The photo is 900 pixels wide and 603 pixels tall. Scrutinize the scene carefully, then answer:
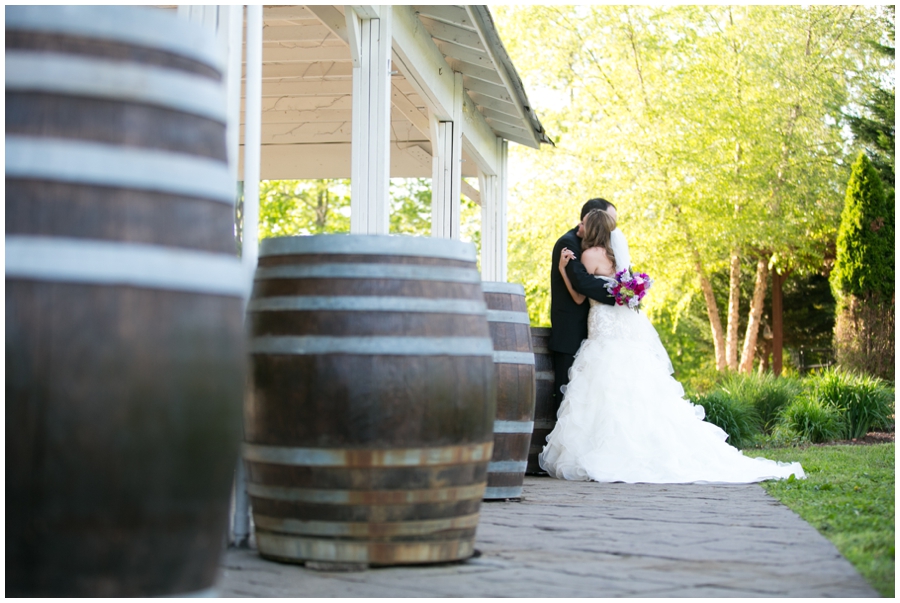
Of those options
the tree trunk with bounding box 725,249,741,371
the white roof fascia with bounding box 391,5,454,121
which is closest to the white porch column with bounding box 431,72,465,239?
the white roof fascia with bounding box 391,5,454,121

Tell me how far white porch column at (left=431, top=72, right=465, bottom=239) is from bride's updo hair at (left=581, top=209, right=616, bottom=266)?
6.41 ft

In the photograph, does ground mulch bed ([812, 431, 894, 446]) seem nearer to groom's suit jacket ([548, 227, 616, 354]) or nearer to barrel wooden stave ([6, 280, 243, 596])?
groom's suit jacket ([548, 227, 616, 354])

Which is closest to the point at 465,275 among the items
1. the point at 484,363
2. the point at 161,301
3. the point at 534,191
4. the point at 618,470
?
the point at 484,363

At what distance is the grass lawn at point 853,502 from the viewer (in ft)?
9.46

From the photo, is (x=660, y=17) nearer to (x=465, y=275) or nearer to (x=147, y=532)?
(x=465, y=275)

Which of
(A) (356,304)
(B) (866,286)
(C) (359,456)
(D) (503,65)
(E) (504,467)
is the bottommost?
(E) (504,467)

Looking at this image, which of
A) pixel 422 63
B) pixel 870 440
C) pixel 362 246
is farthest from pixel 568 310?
pixel 870 440

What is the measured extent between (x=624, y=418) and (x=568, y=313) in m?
0.83

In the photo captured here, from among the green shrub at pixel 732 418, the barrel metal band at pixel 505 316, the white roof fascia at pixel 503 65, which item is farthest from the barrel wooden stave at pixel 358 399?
the green shrub at pixel 732 418

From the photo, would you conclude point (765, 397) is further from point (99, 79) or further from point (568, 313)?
point (99, 79)

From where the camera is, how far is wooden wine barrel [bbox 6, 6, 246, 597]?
5.71 ft

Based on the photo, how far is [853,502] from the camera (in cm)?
421

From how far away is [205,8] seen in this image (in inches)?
126

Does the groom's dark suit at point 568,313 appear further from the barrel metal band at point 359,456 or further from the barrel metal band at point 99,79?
the barrel metal band at point 99,79
